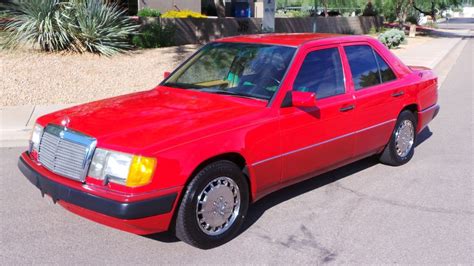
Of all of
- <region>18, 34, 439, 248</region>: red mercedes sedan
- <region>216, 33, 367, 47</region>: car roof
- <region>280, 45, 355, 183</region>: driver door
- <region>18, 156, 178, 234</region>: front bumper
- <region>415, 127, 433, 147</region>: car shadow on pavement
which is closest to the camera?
<region>18, 156, 178, 234</region>: front bumper

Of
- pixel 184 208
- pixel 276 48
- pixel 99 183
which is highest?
pixel 276 48

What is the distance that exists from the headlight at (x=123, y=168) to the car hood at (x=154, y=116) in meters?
0.08

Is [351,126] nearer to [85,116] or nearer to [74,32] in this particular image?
[85,116]


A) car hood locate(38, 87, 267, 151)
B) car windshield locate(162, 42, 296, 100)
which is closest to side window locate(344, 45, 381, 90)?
car windshield locate(162, 42, 296, 100)

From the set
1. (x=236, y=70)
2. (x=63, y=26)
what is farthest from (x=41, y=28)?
(x=236, y=70)

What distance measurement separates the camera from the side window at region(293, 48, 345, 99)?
484 centimetres

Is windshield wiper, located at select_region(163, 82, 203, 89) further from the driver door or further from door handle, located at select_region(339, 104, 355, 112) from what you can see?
door handle, located at select_region(339, 104, 355, 112)

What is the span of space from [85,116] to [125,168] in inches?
36.8

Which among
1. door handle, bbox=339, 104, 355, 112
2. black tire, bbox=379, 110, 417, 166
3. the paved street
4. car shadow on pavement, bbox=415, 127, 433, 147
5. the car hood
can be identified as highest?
the car hood

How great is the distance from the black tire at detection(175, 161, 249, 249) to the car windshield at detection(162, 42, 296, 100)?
0.83 meters

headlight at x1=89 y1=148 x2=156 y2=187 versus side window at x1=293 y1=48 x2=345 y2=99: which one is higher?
side window at x1=293 y1=48 x2=345 y2=99

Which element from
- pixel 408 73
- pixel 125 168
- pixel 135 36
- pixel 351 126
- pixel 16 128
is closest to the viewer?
pixel 125 168

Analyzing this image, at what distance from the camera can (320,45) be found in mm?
5113

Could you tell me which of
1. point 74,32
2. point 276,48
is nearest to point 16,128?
point 276,48
